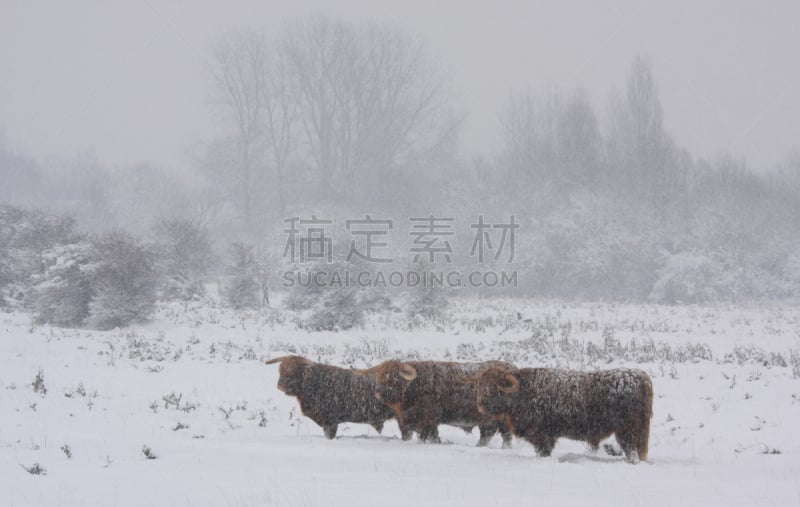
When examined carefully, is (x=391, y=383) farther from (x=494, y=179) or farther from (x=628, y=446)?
(x=494, y=179)

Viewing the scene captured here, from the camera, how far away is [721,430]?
376 inches

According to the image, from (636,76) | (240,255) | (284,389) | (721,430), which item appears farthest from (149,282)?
(636,76)

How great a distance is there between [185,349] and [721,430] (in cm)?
1274

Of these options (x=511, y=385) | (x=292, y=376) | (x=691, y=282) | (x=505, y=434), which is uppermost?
(x=691, y=282)

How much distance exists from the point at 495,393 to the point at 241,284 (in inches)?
779

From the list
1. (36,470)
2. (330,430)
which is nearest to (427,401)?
(330,430)

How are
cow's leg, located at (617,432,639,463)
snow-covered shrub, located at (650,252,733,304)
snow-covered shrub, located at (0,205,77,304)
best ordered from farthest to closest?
snow-covered shrub, located at (650,252,733,304) → snow-covered shrub, located at (0,205,77,304) → cow's leg, located at (617,432,639,463)

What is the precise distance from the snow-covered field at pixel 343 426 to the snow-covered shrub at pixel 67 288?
0.88 m

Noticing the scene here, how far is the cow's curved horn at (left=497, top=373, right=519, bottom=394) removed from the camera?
8.12m

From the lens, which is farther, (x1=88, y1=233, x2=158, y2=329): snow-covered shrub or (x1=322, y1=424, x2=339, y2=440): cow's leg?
(x1=88, y1=233, x2=158, y2=329): snow-covered shrub

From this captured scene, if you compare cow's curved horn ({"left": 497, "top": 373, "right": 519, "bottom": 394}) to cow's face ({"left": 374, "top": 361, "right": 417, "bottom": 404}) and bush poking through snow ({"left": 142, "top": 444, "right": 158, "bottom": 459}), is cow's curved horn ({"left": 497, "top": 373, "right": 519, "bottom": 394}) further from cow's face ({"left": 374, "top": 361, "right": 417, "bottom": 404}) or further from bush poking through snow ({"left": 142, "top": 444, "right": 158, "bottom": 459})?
bush poking through snow ({"left": 142, "top": 444, "right": 158, "bottom": 459})

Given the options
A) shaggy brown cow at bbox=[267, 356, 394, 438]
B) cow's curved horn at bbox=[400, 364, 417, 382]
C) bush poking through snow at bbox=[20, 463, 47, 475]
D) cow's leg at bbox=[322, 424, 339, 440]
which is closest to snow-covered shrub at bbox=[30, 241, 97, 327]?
shaggy brown cow at bbox=[267, 356, 394, 438]

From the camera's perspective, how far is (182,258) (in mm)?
30438

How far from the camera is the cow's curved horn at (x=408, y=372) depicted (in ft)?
29.0
